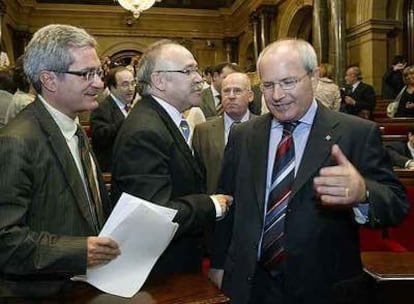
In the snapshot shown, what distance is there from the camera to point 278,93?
2.08 meters

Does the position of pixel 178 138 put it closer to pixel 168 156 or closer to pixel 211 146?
pixel 168 156

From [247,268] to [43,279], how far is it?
0.74 m

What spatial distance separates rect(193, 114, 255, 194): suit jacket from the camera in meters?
3.63

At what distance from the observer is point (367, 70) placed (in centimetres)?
1058

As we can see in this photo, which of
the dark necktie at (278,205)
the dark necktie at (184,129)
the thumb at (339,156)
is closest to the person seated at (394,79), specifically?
the dark necktie at (184,129)

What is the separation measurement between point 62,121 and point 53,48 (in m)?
0.24

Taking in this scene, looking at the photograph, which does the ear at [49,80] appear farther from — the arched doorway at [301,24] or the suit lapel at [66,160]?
the arched doorway at [301,24]

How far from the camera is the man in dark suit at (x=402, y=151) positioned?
5.19 meters

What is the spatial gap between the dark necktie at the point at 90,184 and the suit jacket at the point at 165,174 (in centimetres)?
17

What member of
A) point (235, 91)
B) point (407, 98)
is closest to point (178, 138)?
point (235, 91)

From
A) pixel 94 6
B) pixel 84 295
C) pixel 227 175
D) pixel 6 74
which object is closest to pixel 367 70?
pixel 6 74

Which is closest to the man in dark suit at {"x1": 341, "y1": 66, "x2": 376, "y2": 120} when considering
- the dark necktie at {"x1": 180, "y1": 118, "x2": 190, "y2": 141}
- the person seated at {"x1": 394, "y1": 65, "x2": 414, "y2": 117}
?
the person seated at {"x1": 394, "y1": 65, "x2": 414, "y2": 117}

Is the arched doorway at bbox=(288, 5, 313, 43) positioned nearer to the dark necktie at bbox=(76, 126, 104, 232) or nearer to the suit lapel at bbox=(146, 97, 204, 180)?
the suit lapel at bbox=(146, 97, 204, 180)

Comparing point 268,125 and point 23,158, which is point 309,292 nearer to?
point 268,125
